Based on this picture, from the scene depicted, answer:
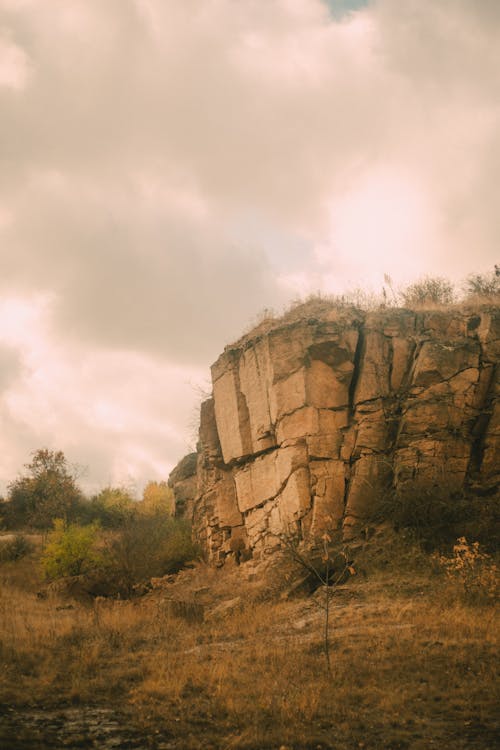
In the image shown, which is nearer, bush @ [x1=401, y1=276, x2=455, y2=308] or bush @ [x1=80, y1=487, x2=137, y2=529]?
bush @ [x1=401, y1=276, x2=455, y2=308]

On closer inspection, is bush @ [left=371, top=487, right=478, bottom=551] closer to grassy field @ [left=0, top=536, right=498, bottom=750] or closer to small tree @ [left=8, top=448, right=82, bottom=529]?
grassy field @ [left=0, top=536, right=498, bottom=750]

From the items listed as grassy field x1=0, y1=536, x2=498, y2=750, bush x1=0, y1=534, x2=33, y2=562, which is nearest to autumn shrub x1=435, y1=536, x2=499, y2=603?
grassy field x1=0, y1=536, x2=498, y2=750

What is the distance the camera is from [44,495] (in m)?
41.3

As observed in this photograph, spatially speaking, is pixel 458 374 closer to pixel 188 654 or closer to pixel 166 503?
pixel 188 654

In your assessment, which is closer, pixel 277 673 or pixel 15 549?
pixel 277 673

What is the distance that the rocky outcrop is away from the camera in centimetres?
1778

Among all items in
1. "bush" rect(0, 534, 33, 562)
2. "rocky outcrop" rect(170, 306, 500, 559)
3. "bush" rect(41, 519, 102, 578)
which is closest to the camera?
"rocky outcrop" rect(170, 306, 500, 559)

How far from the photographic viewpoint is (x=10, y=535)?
3309cm

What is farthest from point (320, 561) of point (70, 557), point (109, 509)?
point (109, 509)

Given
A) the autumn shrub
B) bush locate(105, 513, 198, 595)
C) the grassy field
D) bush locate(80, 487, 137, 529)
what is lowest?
the grassy field

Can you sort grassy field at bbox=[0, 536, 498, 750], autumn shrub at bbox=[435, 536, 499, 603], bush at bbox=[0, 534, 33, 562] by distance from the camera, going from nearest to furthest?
grassy field at bbox=[0, 536, 498, 750] < autumn shrub at bbox=[435, 536, 499, 603] < bush at bbox=[0, 534, 33, 562]

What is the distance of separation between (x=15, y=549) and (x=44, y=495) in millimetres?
11132

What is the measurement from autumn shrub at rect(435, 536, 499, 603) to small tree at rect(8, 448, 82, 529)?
93.6ft

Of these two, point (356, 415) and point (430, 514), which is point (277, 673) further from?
point (356, 415)
